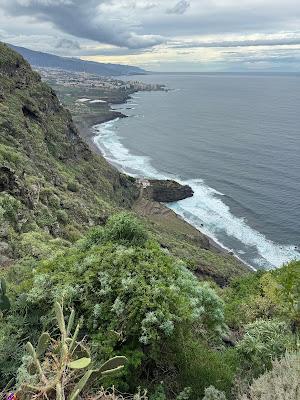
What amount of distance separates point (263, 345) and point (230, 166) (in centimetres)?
8269

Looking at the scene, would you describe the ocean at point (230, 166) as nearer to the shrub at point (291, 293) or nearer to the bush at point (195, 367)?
the shrub at point (291, 293)

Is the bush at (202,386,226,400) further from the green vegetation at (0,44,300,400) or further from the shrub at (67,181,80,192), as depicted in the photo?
the shrub at (67,181,80,192)

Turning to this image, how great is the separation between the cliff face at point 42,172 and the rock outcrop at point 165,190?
4.39 m

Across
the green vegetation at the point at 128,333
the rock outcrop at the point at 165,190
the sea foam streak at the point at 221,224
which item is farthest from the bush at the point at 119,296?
the rock outcrop at the point at 165,190

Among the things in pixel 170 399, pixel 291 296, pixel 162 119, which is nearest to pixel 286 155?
pixel 162 119

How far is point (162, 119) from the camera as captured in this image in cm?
16100

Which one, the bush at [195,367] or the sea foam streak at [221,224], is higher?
the bush at [195,367]

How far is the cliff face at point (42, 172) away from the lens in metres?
24.6

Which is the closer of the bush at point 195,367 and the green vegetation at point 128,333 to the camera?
the green vegetation at point 128,333

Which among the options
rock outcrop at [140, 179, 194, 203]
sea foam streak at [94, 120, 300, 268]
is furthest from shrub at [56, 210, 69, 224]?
rock outcrop at [140, 179, 194, 203]

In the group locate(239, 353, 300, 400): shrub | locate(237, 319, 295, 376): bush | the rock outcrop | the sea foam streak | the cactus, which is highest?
locate(239, 353, 300, 400): shrub

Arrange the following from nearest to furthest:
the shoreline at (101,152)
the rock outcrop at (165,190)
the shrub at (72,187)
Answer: the shrub at (72,187) < the shoreline at (101,152) < the rock outcrop at (165,190)

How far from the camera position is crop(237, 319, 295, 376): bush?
29.9 ft

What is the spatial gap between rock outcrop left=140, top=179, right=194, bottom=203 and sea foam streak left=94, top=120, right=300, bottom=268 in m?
1.23
